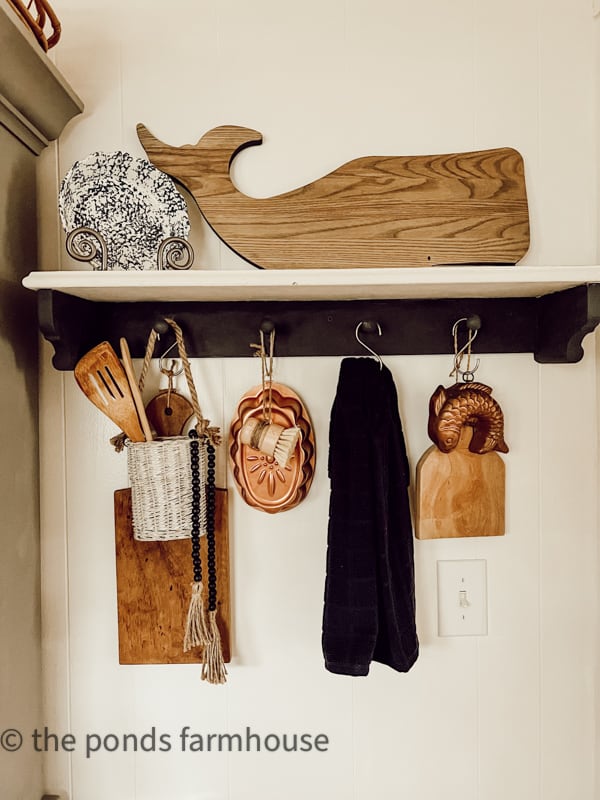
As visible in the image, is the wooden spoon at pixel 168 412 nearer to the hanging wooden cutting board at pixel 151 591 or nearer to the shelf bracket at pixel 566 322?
the hanging wooden cutting board at pixel 151 591

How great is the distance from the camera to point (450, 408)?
95 centimetres

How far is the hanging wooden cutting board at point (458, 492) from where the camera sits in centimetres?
98

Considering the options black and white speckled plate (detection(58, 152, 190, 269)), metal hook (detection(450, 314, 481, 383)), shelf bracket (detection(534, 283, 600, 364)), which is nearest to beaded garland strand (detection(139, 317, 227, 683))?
black and white speckled plate (detection(58, 152, 190, 269))

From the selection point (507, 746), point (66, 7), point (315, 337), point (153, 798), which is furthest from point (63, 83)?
point (507, 746)

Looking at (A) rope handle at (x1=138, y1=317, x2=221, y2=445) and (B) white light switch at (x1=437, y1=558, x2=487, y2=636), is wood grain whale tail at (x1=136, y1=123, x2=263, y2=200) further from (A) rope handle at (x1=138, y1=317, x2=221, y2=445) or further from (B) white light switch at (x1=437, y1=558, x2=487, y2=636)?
(B) white light switch at (x1=437, y1=558, x2=487, y2=636)

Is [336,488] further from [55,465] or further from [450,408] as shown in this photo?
[55,465]

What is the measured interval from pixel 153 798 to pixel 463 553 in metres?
0.62

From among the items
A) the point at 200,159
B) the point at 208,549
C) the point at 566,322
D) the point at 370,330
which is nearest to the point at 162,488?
the point at 208,549

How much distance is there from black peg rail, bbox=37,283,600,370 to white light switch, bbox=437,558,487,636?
34cm

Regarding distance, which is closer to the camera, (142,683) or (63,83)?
(63,83)

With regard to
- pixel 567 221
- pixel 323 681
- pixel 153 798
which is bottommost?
pixel 153 798

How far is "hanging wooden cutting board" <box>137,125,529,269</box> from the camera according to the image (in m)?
0.98

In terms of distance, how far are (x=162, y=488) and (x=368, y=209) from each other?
0.50 meters

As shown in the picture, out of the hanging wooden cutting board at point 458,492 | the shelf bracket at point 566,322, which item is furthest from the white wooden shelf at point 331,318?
the hanging wooden cutting board at point 458,492
